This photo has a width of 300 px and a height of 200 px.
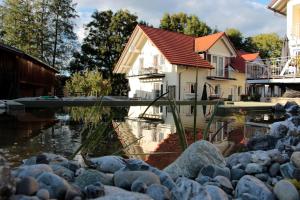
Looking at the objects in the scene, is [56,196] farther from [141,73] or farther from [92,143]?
[141,73]

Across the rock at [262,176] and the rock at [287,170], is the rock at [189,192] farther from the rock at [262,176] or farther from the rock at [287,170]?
the rock at [287,170]

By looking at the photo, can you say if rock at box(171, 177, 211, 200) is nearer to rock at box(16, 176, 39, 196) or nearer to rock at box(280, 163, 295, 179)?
rock at box(16, 176, 39, 196)

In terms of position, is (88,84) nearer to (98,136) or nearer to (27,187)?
(98,136)

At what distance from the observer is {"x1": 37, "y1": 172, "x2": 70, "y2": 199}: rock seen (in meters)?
2.32

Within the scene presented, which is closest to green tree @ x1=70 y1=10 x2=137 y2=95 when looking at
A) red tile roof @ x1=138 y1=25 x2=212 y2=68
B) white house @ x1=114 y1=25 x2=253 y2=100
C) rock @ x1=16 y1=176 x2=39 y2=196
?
white house @ x1=114 y1=25 x2=253 y2=100

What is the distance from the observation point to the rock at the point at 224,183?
3.10 metres

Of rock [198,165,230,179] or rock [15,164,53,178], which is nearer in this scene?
rock [15,164,53,178]

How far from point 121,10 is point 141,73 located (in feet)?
43.7

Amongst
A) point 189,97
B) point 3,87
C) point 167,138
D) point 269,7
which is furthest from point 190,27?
point 167,138

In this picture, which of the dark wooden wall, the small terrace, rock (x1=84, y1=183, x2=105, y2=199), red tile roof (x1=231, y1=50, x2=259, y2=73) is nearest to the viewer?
rock (x1=84, y1=183, x2=105, y2=199)

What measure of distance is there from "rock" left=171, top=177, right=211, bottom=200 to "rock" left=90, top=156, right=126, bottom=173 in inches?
28.6

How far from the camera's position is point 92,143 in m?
3.38

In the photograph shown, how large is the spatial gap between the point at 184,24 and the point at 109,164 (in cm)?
4678

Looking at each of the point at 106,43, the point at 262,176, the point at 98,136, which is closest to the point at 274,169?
the point at 262,176
